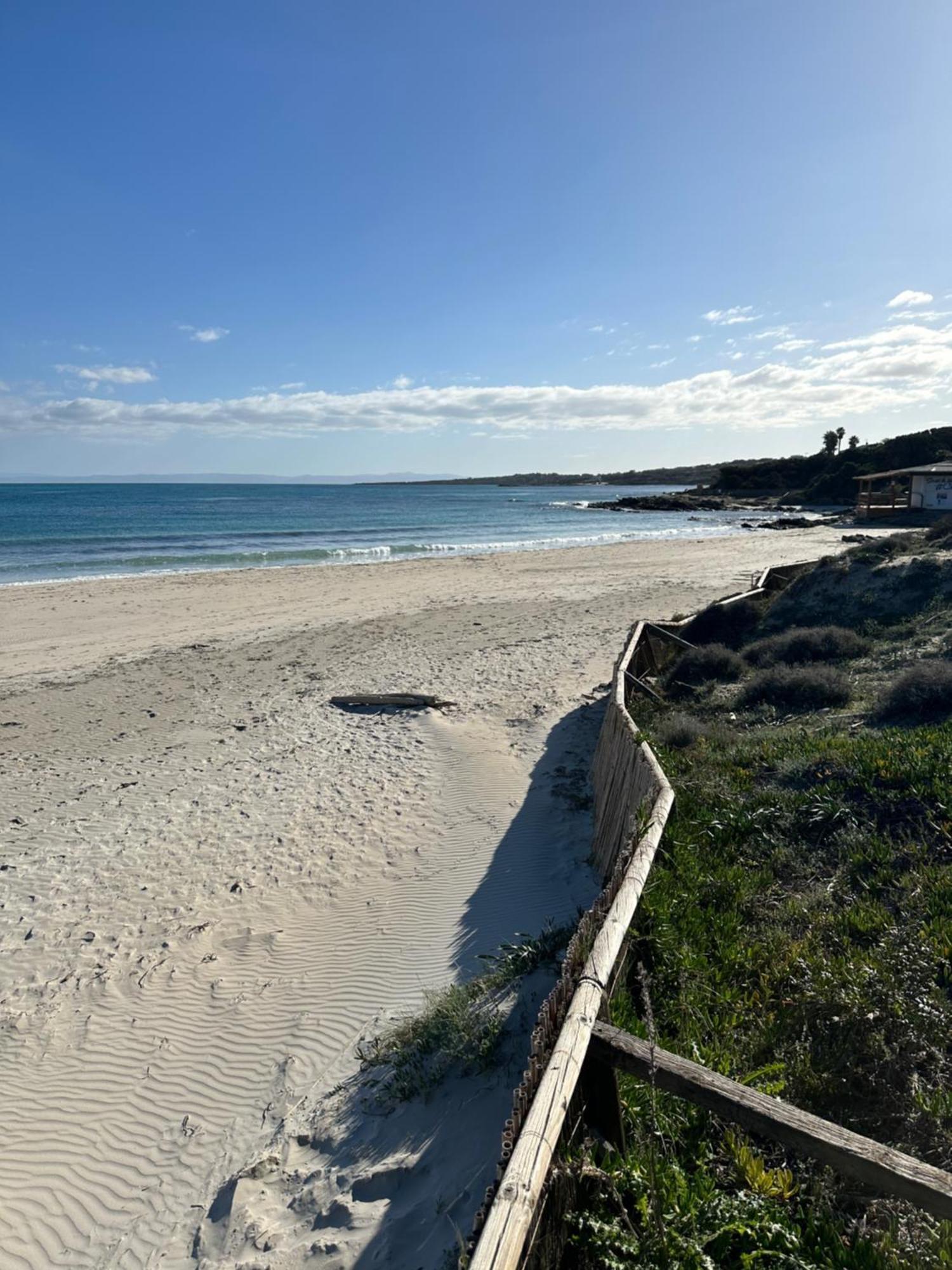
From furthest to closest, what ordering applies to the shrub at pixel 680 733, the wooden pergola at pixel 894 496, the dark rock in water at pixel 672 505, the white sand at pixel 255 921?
1. the dark rock in water at pixel 672 505
2. the wooden pergola at pixel 894 496
3. the shrub at pixel 680 733
4. the white sand at pixel 255 921

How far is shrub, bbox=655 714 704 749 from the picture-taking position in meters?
7.45

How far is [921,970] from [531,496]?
114 meters

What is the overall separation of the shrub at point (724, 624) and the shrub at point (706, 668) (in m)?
1.98

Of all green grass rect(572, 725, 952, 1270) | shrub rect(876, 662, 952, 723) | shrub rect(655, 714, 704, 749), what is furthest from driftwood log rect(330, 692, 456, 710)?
shrub rect(876, 662, 952, 723)

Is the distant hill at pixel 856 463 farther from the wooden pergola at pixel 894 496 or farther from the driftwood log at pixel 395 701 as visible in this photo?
the driftwood log at pixel 395 701

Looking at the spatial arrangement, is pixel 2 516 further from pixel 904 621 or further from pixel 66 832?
pixel 904 621

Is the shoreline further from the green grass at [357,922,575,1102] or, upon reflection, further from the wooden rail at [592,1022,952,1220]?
the wooden rail at [592,1022,952,1220]

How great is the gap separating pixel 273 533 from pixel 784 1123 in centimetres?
4589

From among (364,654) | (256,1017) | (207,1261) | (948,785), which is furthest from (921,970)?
(364,654)

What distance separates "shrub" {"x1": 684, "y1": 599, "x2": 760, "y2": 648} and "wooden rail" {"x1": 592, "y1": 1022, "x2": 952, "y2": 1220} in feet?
36.1

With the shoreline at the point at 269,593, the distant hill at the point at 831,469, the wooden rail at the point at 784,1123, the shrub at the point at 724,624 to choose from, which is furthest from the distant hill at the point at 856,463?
the wooden rail at the point at 784,1123

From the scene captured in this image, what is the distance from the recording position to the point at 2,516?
54844mm

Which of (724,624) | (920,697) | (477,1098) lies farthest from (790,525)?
(477,1098)

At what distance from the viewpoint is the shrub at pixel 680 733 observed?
24.5 feet
